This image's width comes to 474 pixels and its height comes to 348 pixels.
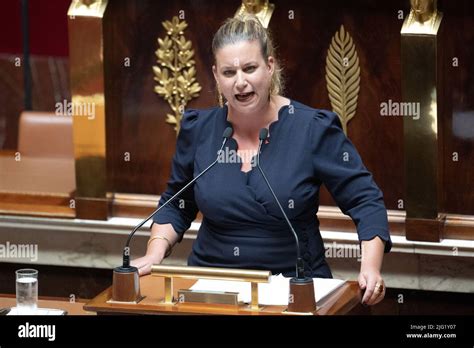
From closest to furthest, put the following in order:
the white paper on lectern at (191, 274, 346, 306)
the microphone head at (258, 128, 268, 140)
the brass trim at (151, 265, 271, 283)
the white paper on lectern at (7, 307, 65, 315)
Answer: the brass trim at (151, 265, 271, 283) → the white paper on lectern at (191, 274, 346, 306) → the white paper on lectern at (7, 307, 65, 315) → the microphone head at (258, 128, 268, 140)

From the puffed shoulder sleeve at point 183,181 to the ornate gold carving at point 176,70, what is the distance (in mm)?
1117

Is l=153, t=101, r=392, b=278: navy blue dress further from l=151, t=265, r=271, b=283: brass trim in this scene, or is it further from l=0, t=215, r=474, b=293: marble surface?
l=0, t=215, r=474, b=293: marble surface

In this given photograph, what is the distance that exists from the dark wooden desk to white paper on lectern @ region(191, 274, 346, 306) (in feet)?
0.08

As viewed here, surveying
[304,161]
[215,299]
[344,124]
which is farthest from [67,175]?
[215,299]

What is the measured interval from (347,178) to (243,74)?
1.35 ft

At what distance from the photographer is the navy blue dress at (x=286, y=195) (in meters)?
3.63

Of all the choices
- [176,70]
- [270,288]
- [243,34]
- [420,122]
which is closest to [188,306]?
[270,288]

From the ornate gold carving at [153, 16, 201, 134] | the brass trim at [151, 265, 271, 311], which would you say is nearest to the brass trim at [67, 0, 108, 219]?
the ornate gold carving at [153, 16, 201, 134]

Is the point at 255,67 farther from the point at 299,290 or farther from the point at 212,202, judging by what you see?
the point at 299,290

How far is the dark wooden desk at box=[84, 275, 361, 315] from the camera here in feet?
10.4

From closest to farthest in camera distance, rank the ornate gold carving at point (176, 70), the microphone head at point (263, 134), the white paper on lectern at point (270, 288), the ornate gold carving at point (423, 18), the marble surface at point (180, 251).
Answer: the white paper on lectern at point (270, 288), the microphone head at point (263, 134), the ornate gold carving at point (423, 18), the marble surface at point (180, 251), the ornate gold carving at point (176, 70)

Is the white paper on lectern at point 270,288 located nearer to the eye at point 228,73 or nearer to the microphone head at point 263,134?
the microphone head at point 263,134

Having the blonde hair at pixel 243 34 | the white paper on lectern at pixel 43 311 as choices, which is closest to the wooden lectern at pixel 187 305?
the white paper on lectern at pixel 43 311

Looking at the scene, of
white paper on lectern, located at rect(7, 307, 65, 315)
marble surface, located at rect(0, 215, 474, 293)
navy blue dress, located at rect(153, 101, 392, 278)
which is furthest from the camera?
marble surface, located at rect(0, 215, 474, 293)
